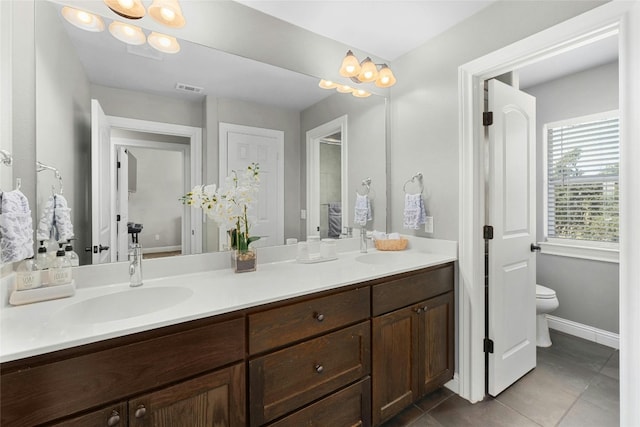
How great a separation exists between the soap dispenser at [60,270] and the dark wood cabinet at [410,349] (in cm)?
134

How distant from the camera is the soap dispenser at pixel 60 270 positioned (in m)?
1.14

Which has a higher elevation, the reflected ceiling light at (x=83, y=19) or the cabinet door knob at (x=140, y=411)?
the reflected ceiling light at (x=83, y=19)

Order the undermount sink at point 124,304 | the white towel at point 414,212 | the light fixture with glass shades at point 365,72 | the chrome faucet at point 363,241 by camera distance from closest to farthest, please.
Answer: the undermount sink at point 124,304, the light fixture with glass shades at point 365,72, the white towel at point 414,212, the chrome faucet at point 363,241

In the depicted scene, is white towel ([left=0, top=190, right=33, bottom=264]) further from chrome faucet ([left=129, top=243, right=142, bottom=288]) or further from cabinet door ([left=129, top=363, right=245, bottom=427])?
cabinet door ([left=129, top=363, right=245, bottom=427])

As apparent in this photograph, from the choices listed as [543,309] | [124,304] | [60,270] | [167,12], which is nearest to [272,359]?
[124,304]

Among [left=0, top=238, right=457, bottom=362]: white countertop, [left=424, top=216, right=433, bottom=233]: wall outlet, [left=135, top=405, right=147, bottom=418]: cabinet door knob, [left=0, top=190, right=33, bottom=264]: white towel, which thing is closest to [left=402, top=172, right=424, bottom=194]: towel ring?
[left=424, top=216, right=433, bottom=233]: wall outlet

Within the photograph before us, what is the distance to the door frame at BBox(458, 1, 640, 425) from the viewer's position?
4.04ft

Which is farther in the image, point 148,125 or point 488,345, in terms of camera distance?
point 488,345

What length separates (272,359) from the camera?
1.13 m

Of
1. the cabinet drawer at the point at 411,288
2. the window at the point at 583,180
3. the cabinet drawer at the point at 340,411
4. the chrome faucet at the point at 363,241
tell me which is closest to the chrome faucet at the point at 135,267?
the cabinet drawer at the point at 340,411

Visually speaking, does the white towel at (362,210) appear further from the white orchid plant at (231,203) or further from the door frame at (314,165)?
the white orchid plant at (231,203)

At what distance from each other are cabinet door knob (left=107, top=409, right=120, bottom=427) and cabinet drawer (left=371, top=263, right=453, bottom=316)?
1048mm

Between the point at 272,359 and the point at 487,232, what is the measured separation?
1493mm

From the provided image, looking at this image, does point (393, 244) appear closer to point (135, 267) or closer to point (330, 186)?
point (330, 186)
